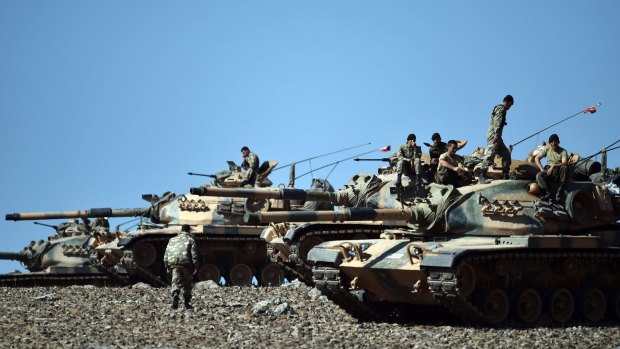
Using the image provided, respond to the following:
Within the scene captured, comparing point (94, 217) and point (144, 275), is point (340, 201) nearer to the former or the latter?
point (144, 275)

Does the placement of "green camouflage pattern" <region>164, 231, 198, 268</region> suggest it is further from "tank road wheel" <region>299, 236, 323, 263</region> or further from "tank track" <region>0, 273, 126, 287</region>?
"tank track" <region>0, 273, 126, 287</region>

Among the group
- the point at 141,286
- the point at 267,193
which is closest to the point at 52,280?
the point at 141,286

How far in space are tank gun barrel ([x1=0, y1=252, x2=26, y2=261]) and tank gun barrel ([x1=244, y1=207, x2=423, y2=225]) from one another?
→ 19211 millimetres

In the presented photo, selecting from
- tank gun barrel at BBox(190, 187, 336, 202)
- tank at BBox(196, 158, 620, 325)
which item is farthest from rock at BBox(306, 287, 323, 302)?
tank at BBox(196, 158, 620, 325)

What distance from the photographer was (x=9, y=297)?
27.8m

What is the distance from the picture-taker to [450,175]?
2367 centimetres

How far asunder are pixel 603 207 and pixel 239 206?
1312 cm

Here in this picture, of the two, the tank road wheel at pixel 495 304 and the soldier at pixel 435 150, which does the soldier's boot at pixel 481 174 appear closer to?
the soldier at pixel 435 150

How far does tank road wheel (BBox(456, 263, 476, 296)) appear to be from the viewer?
2044 cm

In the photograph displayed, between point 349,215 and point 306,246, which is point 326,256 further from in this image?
point 306,246

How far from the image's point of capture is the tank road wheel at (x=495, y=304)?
829 inches

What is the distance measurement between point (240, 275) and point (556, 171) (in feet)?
43.8

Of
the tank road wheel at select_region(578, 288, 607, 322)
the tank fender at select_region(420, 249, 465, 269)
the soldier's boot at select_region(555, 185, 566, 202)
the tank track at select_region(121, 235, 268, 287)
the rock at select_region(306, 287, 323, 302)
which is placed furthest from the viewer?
the tank track at select_region(121, 235, 268, 287)

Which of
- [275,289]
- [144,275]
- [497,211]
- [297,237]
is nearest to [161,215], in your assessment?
[144,275]
